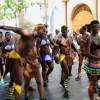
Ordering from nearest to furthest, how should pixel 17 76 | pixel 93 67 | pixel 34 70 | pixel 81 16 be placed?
pixel 17 76 < pixel 93 67 < pixel 34 70 < pixel 81 16

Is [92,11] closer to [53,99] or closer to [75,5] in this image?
[75,5]

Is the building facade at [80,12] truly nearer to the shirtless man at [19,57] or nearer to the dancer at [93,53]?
the dancer at [93,53]

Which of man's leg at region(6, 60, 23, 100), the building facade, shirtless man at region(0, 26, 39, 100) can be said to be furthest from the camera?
the building facade

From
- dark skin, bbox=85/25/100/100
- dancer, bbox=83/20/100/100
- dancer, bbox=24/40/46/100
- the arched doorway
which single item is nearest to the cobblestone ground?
dancer, bbox=24/40/46/100

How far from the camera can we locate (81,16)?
18188 millimetres

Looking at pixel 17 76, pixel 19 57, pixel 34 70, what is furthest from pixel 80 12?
pixel 17 76

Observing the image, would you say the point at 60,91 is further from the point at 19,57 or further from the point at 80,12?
the point at 80,12

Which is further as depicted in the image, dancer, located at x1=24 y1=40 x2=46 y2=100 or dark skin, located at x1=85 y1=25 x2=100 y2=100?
dancer, located at x1=24 y1=40 x2=46 y2=100

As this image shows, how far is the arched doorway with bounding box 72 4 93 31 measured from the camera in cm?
1759

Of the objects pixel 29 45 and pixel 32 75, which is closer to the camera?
pixel 29 45

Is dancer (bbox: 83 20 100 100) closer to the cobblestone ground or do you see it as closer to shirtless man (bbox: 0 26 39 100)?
shirtless man (bbox: 0 26 39 100)

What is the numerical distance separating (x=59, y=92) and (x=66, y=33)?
5.13 ft

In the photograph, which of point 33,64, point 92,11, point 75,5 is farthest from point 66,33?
point 75,5

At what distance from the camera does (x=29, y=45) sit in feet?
16.1
